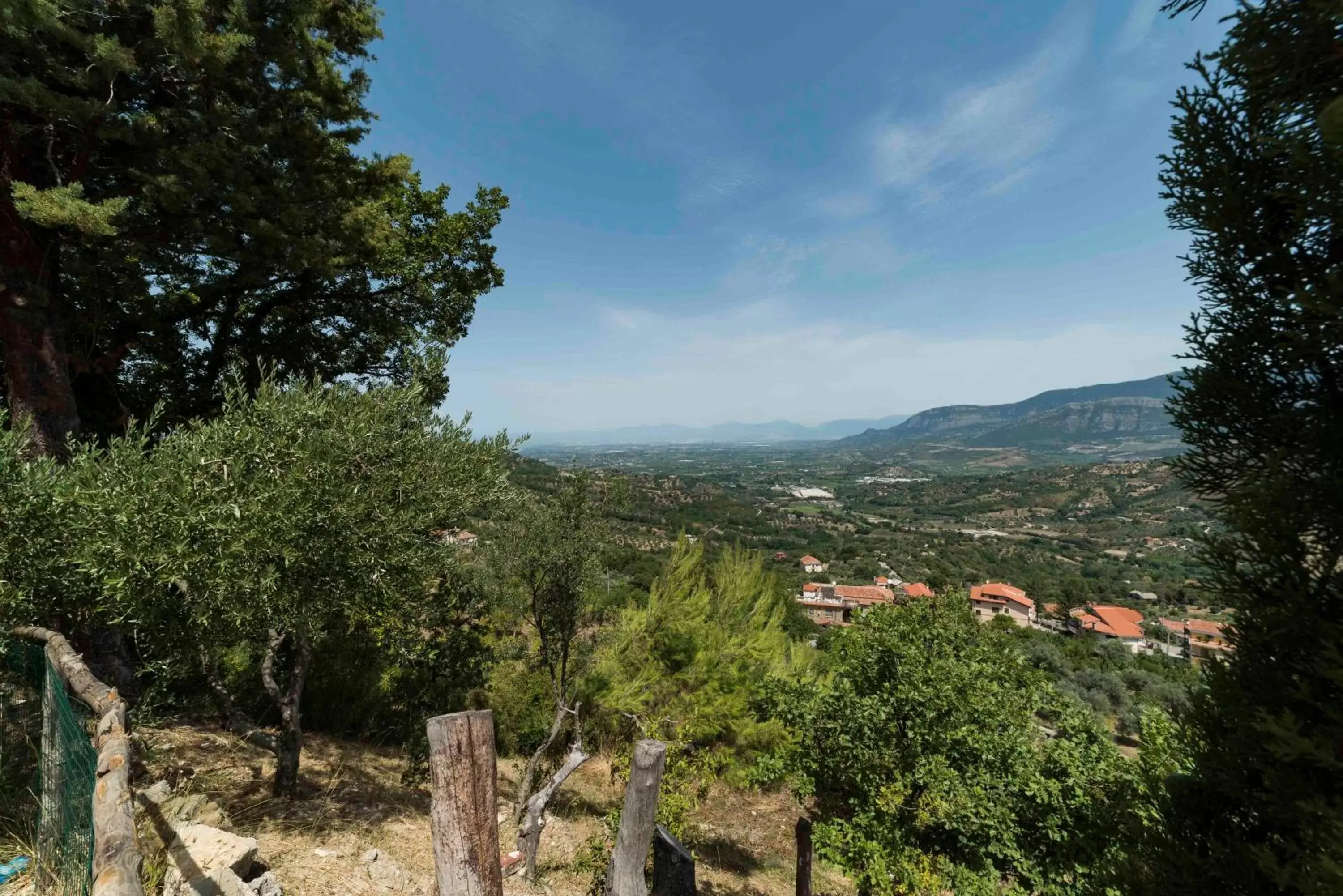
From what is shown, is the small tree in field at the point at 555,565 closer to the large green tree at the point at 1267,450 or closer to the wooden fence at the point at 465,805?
Result: the wooden fence at the point at 465,805

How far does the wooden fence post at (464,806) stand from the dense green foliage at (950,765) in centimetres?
706

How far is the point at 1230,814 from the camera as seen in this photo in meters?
3.37

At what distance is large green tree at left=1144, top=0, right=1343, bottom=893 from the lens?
8.52ft

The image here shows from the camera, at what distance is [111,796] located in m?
3.10

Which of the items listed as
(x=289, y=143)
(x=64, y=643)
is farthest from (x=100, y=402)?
(x=64, y=643)

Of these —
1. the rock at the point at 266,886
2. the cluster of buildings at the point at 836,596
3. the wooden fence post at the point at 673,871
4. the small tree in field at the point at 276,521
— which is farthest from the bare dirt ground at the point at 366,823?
the cluster of buildings at the point at 836,596

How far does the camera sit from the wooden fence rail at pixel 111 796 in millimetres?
2652

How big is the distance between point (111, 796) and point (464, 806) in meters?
2.35

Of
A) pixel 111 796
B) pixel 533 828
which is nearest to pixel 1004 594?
pixel 533 828

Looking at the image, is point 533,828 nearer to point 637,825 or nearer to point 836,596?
point 637,825

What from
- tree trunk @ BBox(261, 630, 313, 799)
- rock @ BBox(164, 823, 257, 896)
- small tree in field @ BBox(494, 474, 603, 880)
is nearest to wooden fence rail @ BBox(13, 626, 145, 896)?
rock @ BBox(164, 823, 257, 896)

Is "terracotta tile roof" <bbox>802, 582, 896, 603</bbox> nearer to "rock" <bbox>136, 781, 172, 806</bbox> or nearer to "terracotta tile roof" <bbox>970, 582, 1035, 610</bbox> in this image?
"terracotta tile roof" <bbox>970, 582, 1035, 610</bbox>

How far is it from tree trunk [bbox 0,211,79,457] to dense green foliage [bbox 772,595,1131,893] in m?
13.9

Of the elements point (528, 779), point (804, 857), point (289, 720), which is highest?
point (289, 720)
